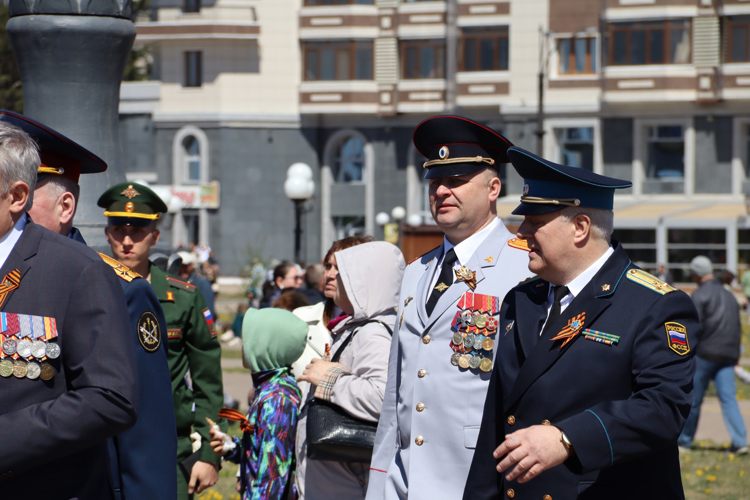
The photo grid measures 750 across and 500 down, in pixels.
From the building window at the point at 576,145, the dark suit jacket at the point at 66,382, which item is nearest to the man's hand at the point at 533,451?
the dark suit jacket at the point at 66,382

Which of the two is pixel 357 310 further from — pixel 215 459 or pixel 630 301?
pixel 630 301

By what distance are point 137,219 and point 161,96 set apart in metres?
35.6

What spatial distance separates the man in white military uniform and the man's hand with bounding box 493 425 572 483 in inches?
35.2

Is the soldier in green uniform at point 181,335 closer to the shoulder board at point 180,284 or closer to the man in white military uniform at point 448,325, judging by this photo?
the shoulder board at point 180,284

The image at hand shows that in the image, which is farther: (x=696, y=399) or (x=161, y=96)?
(x=161, y=96)

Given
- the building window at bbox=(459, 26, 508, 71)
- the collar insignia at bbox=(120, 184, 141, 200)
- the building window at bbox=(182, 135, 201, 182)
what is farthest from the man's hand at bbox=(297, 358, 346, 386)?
the building window at bbox=(182, 135, 201, 182)

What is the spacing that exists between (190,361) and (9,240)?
2.48 m

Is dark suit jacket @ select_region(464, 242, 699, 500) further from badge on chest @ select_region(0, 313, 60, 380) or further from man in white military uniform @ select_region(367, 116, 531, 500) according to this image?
badge on chest @ select_region(0, 313, 60, 380)

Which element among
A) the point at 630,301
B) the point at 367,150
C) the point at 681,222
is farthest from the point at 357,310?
the point at 367,150

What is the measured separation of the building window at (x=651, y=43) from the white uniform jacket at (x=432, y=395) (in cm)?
3094

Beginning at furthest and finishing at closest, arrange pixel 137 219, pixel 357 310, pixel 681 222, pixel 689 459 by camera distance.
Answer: pixel 681 222 < pixel 689 459 < pixel 137 219 < pixel 357 310

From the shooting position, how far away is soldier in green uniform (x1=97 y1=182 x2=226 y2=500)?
4.98 metres

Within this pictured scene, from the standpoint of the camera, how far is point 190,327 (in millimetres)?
5141

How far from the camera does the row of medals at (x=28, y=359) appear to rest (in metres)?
2.63
